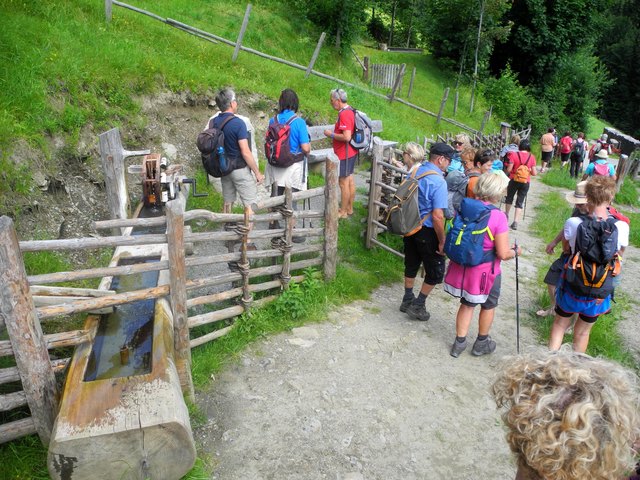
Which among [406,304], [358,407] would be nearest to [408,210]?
[406,304]

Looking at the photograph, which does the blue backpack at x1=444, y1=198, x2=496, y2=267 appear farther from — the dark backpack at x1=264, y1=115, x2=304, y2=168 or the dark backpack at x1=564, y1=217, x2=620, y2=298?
the dark backpack at x1=264, y1=115, x2=304, y2=168

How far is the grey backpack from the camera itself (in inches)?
207

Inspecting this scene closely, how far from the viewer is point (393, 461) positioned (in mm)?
3744

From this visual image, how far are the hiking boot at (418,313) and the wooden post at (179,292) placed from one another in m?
2.64

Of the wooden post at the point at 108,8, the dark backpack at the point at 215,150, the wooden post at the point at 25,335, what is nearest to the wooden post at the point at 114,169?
the dark backpack at the point at 215,150

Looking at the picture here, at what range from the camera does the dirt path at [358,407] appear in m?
3.70

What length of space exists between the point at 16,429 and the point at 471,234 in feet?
12.9

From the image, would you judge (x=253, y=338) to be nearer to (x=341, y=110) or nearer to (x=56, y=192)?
(x=56, y=192)

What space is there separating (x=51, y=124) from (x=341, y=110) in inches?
152

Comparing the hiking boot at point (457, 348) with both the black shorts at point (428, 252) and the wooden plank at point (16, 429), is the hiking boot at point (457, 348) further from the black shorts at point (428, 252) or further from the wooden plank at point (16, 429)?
the wooden plank at point (16, 429)

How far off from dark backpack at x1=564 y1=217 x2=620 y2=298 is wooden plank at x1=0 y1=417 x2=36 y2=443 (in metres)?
4.42

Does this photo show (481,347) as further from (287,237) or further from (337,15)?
(337,15)

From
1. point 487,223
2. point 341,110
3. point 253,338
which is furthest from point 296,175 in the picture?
point 487,223

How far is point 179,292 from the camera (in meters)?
4.18
